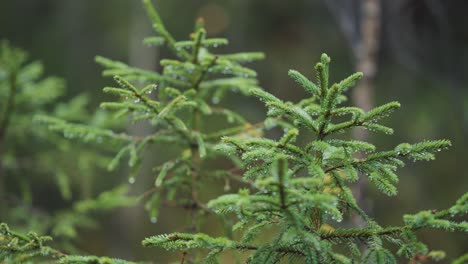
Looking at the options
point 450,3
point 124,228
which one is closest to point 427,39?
point 450,3

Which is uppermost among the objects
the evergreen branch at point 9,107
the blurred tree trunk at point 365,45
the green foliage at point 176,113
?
the blurred tree trunk at point 365,45

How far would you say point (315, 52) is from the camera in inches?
367

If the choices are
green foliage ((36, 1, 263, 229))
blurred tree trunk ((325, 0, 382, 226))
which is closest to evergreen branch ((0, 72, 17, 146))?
green foliage ((36, 1, 263, 229))

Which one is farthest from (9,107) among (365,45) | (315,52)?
(315,52)

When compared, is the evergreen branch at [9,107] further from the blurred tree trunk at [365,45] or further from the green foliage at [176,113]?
the blurred tree trunk at [365,45]

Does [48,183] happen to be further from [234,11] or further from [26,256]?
[26,256]

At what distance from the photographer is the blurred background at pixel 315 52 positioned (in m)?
5.21

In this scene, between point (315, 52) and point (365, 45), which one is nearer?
point (365, 45)

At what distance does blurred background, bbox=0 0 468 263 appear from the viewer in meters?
5.21

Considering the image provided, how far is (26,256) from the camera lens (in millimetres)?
1894

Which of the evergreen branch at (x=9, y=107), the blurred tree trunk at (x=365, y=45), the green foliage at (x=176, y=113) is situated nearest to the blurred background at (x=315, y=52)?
the blurred tree trunk at (x=365, y=45)

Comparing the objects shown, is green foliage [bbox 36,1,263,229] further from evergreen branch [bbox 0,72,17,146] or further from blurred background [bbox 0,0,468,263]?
blurred background [bbox 0,0,468,263]

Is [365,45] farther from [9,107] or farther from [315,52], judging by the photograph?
[315,52]

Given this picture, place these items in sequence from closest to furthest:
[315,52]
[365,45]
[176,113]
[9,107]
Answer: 1. [176,113]
2. [9,107]
3. [365,45]
4. [315,52]
